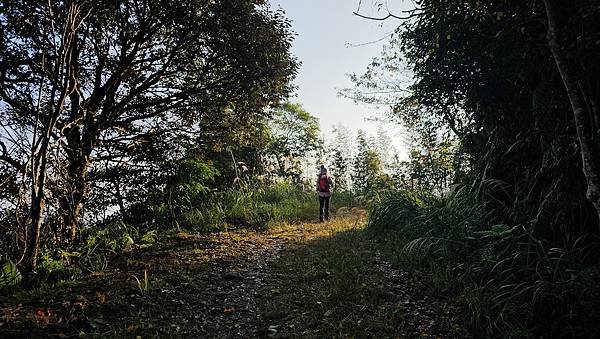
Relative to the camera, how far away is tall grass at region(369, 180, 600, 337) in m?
2.43

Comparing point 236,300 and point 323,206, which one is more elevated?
point 323,206

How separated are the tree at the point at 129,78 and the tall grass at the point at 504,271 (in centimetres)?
437

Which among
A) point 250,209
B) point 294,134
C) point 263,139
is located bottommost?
point 250,209

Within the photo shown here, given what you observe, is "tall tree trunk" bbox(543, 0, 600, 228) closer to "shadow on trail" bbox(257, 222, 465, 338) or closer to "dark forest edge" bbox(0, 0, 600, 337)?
"dark forest edge" bbox(0, 0, 600, 337)

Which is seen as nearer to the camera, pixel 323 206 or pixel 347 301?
pixel 347 301

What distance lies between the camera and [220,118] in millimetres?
7074

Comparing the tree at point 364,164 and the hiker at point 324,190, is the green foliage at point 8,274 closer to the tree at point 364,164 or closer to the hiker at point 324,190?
the hiker at point 324,190

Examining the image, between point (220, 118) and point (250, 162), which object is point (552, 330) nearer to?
point (220, 118)

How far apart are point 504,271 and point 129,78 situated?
625 centimetres

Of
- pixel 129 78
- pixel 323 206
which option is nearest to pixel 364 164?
pixel 323 206

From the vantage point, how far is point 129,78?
602cm

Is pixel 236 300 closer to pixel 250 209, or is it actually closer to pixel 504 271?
pixel 504 271

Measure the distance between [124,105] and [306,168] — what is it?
34.8 feet

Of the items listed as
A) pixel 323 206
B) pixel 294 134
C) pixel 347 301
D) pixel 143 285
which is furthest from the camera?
pixel 294 134
